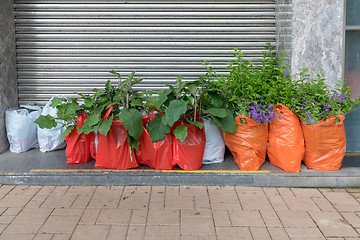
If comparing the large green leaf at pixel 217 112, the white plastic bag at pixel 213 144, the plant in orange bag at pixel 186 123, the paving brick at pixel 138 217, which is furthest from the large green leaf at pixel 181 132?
the paving brick at pixel 138 217

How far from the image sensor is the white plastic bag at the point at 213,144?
4734 millimetres

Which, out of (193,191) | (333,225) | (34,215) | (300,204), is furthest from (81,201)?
(333,225)

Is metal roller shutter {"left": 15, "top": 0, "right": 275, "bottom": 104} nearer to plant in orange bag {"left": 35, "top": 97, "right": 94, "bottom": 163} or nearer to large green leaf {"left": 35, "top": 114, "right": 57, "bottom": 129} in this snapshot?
plant in orange bag {"left": 35, "top": 97, "right": 94, "bottom": 163}

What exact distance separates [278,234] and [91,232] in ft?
5.72

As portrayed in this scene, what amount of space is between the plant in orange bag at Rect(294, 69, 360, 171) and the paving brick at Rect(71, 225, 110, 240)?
8.59 feet

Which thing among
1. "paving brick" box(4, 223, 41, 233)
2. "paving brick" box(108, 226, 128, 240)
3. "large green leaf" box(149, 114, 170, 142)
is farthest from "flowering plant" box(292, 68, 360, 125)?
"paving brick" box(4, 223, 41, 233)

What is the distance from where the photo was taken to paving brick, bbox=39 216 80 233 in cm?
342

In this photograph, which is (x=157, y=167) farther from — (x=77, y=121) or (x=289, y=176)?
(x=289, y=176)

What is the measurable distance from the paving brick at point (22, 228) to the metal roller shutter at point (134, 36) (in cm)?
268

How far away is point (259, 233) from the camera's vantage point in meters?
3.38

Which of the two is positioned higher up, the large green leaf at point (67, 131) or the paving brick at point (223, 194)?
the large green leaf at point (67, 131)

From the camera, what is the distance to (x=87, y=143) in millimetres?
4848

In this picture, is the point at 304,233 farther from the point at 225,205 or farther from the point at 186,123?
the point at 186,123

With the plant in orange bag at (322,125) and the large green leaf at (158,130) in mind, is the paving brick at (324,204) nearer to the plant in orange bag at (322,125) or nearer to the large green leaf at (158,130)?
the plant in orange bag at (322,125)
